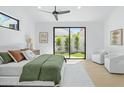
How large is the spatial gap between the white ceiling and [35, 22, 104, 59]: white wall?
35 cm

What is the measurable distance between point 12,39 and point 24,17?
1.99 meters

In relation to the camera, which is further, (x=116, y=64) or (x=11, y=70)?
(x=116, y=64)

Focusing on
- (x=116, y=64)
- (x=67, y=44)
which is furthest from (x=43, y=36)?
(x=116, y=64)

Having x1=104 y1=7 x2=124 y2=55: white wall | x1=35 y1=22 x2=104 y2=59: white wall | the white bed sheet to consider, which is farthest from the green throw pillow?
x1=35 y1=22 x2=104 y2=59: white wall

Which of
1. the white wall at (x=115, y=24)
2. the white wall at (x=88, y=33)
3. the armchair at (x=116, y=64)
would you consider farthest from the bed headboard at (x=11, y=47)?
the white wall at (x=115, y=24)

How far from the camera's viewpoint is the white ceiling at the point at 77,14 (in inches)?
317

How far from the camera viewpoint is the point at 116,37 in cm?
790

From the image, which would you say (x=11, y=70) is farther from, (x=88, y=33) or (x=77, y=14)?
(x=88, y=33)

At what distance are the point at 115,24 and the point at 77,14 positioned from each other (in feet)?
6.58

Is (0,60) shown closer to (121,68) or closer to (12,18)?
(12,18)

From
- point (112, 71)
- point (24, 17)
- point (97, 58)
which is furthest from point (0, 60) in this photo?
point (97, 58)

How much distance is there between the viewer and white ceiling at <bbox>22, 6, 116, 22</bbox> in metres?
8.05

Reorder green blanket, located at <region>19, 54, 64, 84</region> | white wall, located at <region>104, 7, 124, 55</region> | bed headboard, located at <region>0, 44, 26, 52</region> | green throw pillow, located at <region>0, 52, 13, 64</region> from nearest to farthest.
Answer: green blanket, located at <region>19, 54, 64, 84</region> → green throw pillow, located at <region>0, 52, 13, 64</region> → bed headboard, located at <region>0, 44, 26, 52</region> → white wall, located at <region>104, 7, 124, 55</region>

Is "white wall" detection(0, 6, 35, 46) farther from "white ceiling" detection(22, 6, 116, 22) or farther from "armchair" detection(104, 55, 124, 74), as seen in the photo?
"armchair" detection(104, 55, 124, 74)
